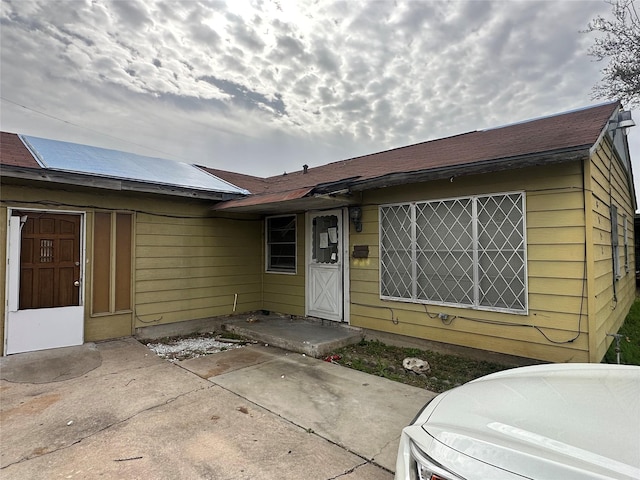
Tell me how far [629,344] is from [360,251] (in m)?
4.09

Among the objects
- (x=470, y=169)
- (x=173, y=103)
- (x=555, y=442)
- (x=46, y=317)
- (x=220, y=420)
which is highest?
(x=173, y=103)

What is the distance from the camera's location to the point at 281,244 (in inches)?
283

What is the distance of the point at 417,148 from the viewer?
22.3 feet

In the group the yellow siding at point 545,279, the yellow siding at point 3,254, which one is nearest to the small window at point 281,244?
the yellow siding at point 545,279

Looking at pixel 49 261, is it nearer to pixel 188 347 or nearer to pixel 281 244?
pixel 188 347

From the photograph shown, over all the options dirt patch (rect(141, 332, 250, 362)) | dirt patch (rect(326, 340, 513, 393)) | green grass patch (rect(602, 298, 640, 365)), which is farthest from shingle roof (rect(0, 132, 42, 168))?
green grass patch (rect(602, 298, 640, 365))

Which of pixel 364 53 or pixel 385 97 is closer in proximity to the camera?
pixel 364 53

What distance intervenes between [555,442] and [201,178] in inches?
267

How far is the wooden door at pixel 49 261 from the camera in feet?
15.6

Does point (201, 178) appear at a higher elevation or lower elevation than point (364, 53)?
lower

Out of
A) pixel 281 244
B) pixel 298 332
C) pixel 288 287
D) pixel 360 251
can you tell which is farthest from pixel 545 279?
pixel 281 244

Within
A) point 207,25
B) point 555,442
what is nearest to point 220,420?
point 555,442

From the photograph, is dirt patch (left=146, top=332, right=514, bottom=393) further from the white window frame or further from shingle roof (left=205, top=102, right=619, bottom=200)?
shingle roof (left=205, top=102, right=619, bottom=200)

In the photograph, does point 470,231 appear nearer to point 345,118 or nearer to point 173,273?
point 173,273
